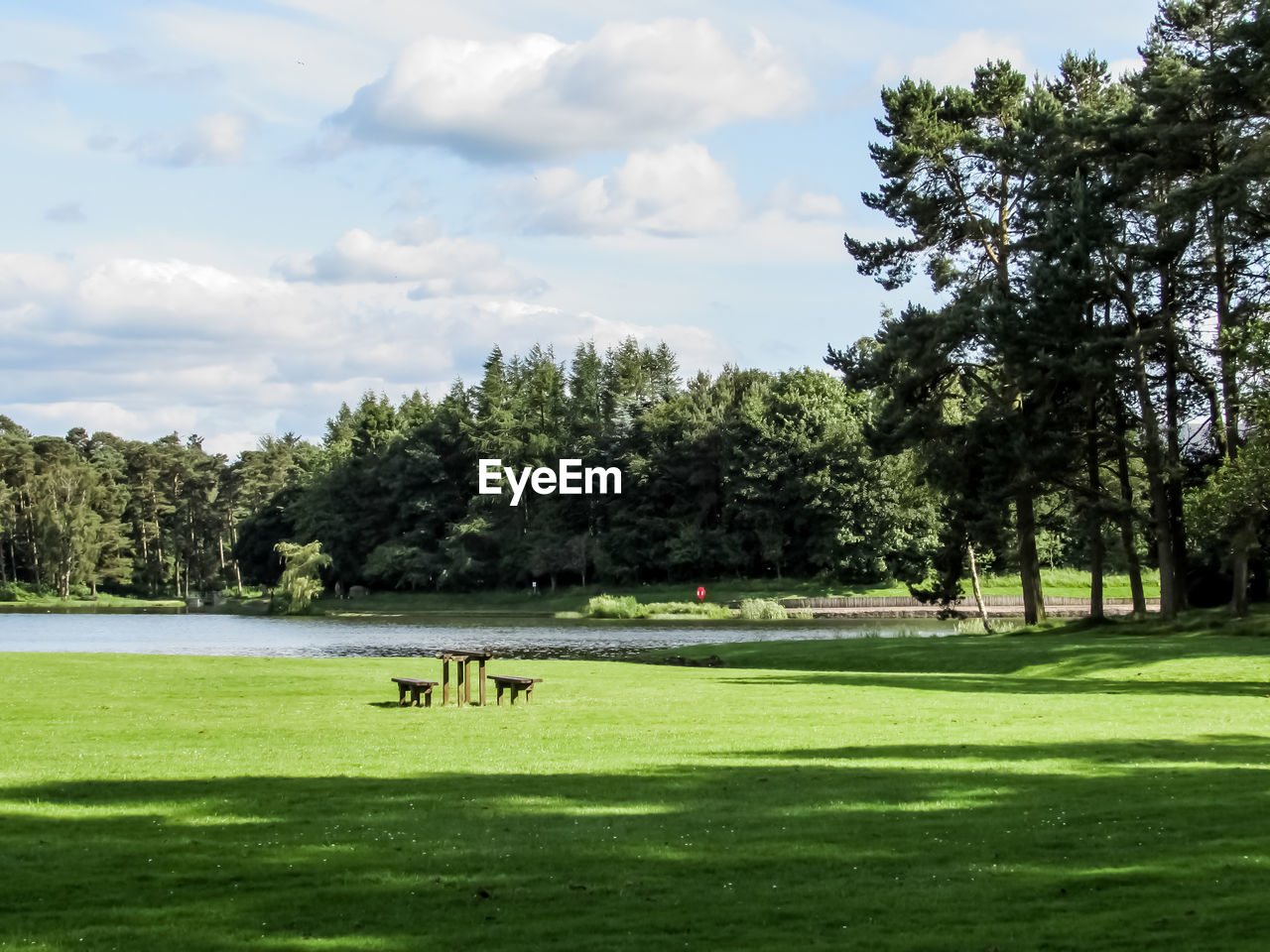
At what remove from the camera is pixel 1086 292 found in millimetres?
43969

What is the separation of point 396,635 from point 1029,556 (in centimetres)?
3333

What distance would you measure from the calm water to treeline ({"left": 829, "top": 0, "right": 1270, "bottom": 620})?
997cm

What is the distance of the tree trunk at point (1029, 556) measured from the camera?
48.9 metres

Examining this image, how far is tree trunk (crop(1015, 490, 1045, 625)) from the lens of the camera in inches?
1927

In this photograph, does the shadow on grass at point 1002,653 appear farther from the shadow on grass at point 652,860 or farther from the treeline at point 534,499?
the treeline at point 534,499

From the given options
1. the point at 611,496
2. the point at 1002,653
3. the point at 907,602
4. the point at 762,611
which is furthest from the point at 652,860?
the point at 611,496

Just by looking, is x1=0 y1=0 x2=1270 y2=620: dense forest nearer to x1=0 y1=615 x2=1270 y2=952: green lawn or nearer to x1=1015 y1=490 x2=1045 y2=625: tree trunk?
x1=1015 y1=490 x2=1045 y2=625: tree trunk

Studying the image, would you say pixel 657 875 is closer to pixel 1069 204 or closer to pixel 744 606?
pixel 1069 204

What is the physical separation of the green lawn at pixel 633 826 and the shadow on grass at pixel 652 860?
0.11 ft

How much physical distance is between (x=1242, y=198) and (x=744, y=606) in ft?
164

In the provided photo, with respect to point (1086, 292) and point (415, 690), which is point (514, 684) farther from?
point (1086, 292)

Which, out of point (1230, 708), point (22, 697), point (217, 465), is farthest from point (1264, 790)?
point (217, 465)

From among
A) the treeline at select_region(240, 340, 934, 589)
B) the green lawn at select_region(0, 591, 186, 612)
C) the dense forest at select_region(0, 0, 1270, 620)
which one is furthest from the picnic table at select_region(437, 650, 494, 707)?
the green lawn at select_region(0, 591, 186, 612)

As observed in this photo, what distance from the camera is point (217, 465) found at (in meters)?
164
